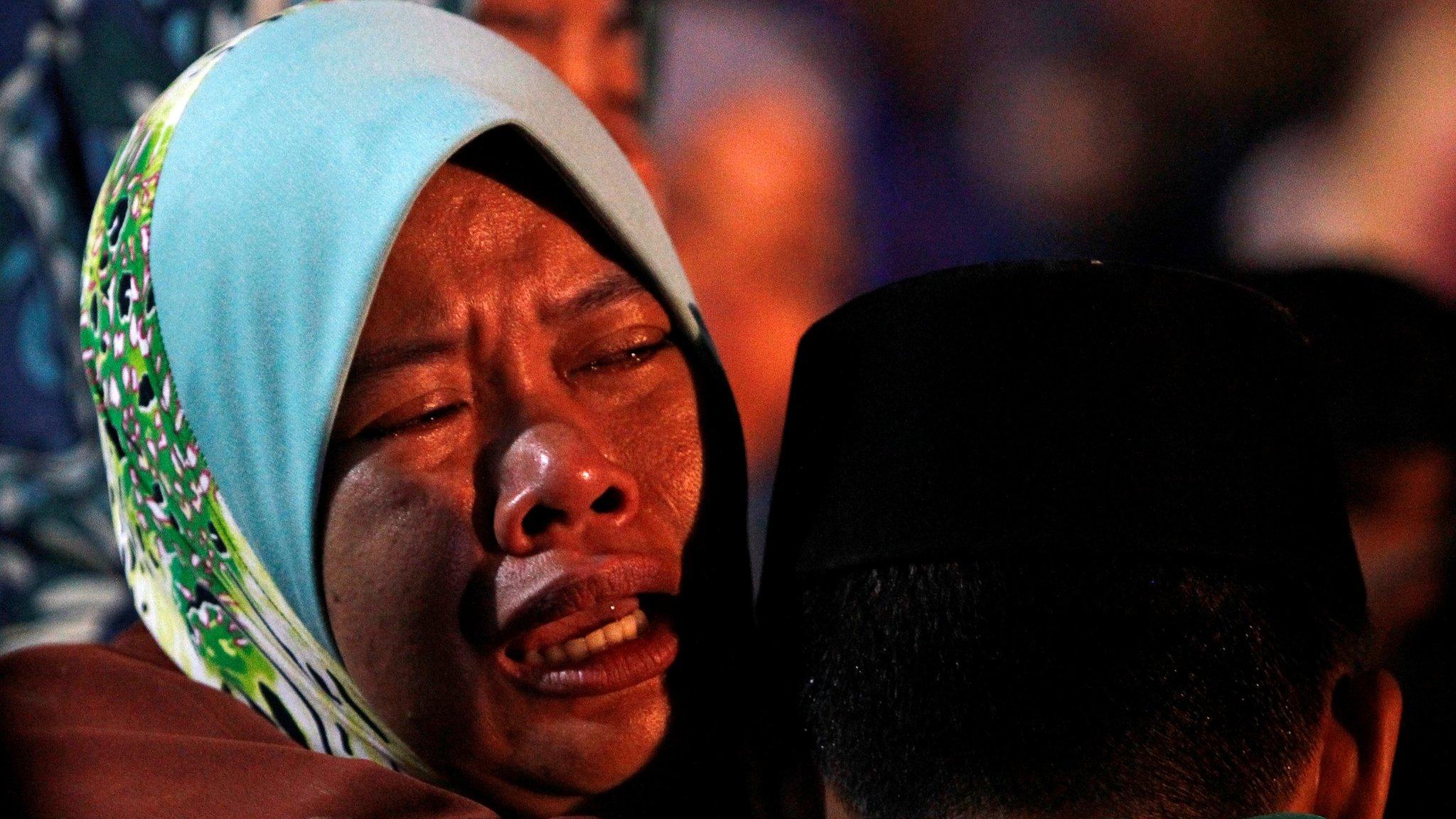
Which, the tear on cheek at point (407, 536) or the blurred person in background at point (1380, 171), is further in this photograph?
the blurred person in background at point (1380, 171)

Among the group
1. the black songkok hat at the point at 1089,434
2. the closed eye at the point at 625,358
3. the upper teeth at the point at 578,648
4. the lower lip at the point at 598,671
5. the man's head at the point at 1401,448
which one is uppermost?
the black songkok hat at the point at 1089,434

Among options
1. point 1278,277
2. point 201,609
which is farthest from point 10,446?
point 1278,277

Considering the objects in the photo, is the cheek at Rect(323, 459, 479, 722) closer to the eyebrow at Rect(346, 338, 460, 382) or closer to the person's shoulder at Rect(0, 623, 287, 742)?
the eyebrow at Rect(346, 338, 460, 382)

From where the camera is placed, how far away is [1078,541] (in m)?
1.12

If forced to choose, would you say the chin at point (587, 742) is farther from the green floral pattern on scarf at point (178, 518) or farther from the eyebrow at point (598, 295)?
the eyebrow at point (598, 295)

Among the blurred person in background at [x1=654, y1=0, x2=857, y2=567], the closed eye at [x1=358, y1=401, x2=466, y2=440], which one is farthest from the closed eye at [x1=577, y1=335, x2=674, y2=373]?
the blurred person in background at [x1=654, y1=0, x2=857, y2=567]

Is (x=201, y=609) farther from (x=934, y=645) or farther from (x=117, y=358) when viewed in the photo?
(x=934, y=645)

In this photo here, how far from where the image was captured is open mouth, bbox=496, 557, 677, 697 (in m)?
1.41

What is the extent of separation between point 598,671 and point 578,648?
1.1 inches

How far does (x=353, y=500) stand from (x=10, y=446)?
1730 millimetres

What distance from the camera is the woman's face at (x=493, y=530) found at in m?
1.41

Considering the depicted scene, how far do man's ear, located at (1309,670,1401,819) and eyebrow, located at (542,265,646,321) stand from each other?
0.73 meters

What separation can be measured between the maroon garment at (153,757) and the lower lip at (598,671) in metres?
0.12

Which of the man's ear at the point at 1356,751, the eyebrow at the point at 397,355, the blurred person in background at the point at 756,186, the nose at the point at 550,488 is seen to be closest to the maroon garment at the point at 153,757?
the nose at the point at 550,488
